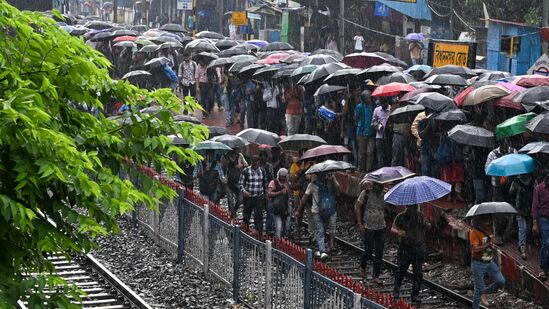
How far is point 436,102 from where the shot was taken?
18.1 meters

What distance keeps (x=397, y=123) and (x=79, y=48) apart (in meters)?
10.3

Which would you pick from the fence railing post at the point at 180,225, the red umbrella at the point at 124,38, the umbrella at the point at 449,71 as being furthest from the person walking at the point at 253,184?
the red umbrella at the point at 124,38

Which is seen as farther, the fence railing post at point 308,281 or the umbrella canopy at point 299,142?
the umbrella canopy at point 299,142

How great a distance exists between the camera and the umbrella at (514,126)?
16.2 meters

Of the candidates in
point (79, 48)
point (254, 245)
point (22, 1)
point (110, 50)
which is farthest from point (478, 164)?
point (22, 1)

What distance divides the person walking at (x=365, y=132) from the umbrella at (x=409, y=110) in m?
1.46

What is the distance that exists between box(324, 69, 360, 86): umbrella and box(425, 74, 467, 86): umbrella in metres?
1.41

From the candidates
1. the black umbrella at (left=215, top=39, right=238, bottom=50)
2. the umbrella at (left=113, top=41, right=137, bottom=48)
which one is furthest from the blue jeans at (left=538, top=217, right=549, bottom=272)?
the umbrella at (left=113, top=41, right=137, bottom=48)

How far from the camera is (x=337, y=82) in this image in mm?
21344

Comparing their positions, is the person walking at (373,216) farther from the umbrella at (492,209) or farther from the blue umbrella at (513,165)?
the umbrella at (492,209)

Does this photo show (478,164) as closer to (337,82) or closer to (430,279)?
(430,279)

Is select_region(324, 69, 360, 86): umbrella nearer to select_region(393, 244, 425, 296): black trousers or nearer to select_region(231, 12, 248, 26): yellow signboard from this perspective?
select_region(393, 244, 425, 296): black trousers

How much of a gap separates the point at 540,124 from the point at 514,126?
66 cm

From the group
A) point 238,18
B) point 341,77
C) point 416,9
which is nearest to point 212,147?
point 341,77
